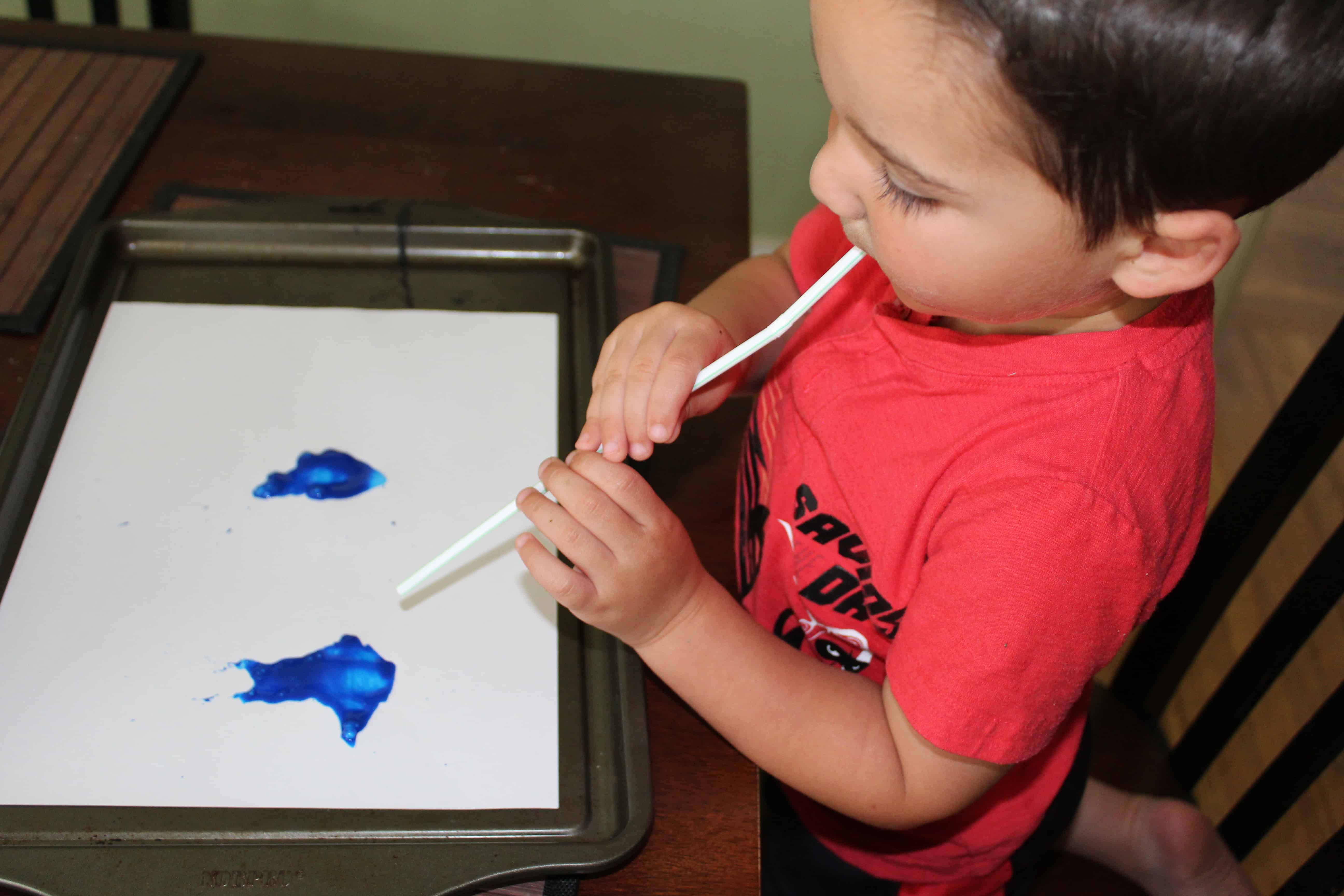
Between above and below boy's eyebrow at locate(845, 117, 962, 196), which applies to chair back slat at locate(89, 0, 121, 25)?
below

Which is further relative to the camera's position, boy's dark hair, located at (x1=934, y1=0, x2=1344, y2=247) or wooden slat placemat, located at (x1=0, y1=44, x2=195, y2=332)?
wooden slat placemat, located at (x1=0, y1=44, x2=195, y2=332)

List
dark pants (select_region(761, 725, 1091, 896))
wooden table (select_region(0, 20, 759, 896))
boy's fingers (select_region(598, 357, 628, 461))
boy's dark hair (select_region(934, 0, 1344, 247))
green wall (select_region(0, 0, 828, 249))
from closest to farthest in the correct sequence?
boy's dark hair (select_region(934, 0, 1344, 247)) → boy's fingers (select_region(598, 357, 628, 461)) → dark pants (select_region(761, 725, 1091, 896)) → wooden table (select_region(0, 20, 759, 896)) → green wall (select_region(0, 0, 828, 249))

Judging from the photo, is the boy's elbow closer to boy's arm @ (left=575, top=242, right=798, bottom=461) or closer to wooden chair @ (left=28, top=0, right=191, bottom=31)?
boy's arm @ (left=575, top=242, right=798, bottom=461)

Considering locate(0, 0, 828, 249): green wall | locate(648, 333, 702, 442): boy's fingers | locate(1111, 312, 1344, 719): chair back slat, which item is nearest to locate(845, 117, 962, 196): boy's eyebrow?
locate(648, 333, 702, 442): boy's fingers

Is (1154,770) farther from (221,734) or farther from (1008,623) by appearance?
(221,734)

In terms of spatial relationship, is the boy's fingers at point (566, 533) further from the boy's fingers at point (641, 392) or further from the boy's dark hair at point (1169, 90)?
the boy's dark hair at point (1169, 90)

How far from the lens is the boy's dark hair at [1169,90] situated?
355mm

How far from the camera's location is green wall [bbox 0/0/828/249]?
5.23 feet

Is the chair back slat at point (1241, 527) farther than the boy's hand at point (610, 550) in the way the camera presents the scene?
Yes

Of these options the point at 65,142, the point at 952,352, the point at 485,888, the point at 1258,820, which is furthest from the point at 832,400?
the point at 65,142

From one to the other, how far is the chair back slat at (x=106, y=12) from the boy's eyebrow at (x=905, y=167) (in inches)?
42.0

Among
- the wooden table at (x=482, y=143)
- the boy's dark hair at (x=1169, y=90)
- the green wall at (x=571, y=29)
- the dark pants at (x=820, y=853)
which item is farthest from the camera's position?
the green wall at (x=571, y=29)

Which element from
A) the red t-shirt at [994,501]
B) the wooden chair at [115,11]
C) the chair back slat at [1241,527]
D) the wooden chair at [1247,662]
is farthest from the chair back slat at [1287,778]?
the wooden chair at [115,11]

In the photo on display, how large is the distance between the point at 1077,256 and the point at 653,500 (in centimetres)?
24
